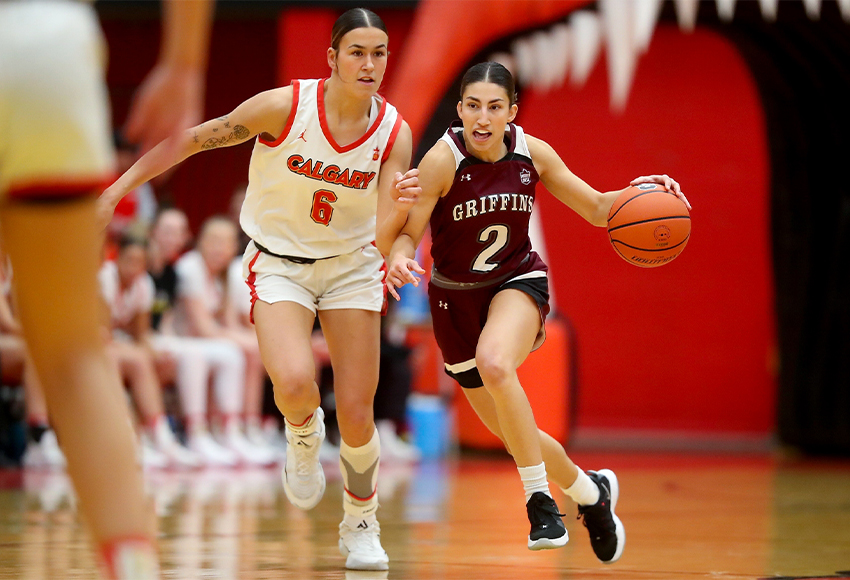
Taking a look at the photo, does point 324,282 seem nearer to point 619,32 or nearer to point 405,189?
point 405,189

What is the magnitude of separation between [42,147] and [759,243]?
965 centimetres

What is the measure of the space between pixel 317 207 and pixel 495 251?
2.16 ft

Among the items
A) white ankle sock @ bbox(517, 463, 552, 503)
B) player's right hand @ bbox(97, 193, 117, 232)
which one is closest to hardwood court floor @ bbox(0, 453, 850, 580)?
white ankle sock @ bbox(517, 463, 552, 503)

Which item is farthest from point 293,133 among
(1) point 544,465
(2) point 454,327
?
(1) point 544,465

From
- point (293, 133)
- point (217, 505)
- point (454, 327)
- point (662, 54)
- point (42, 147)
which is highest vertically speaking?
point (662, 54)

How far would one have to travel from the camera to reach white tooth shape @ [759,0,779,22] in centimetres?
658

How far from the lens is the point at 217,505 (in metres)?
5.43

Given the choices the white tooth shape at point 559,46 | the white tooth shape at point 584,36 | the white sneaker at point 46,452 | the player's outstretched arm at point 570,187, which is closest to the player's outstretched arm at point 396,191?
the player's outstretched arm at point 570,187

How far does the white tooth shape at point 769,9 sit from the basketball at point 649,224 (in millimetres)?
3346

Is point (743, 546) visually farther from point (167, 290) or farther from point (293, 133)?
point (167, 290)

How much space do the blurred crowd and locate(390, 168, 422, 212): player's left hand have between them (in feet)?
13.2

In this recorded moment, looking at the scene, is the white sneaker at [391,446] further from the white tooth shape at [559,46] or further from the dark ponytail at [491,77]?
the dark ponytail at [491,77]

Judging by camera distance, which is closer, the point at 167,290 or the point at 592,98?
the point at 167,290

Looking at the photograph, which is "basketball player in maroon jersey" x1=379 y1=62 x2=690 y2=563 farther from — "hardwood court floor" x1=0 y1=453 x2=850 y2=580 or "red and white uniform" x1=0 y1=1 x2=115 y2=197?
"red and white uniform" x1=0 y1=1 x2=115 y2=197
